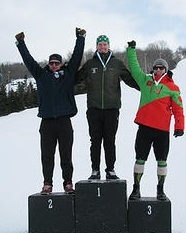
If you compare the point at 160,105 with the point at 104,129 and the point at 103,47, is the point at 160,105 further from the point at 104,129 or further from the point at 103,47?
the point at 103,47

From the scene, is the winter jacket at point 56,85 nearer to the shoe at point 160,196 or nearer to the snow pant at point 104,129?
the snow pant at point 104,129

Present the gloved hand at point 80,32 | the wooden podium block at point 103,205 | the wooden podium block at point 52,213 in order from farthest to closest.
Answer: the gloved hand at point 80,32 < the wooden podium block at point 52,213 < the wooden podium block at point 103,205

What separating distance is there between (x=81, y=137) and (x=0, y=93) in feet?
102

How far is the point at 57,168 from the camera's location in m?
9.73

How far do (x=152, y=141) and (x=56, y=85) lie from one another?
135cm

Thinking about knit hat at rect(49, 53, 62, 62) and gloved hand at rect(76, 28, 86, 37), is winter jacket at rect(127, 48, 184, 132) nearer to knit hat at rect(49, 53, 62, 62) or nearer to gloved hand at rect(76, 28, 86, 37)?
gloved hand at rect(76, 28, 86, 37)

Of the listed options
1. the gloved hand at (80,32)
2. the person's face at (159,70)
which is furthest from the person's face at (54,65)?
the person's face at (159,70)

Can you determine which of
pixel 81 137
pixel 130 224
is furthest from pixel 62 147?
pixel 81 137

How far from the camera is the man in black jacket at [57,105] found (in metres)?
5.20

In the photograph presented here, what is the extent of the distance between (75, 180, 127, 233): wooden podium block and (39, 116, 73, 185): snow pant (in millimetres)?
385

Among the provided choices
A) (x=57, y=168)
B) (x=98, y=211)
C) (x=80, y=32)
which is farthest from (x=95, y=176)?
(x=57, y=168)

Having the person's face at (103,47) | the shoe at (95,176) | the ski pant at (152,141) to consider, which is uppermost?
the person's face at (103,47)

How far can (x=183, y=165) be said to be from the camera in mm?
9523

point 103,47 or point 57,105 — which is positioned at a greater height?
point 103,47
